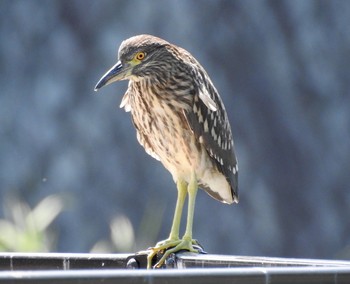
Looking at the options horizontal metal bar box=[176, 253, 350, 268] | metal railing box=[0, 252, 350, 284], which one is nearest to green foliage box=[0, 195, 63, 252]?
horizontal metal bar box=[176, 253, 350, 268]

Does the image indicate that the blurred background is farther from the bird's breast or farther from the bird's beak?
the bird's beak

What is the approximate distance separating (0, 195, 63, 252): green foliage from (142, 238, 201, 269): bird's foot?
87cm

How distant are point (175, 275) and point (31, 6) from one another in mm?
5007

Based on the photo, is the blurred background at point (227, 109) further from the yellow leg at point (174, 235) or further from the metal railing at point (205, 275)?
the metal railing at point (205, 275)

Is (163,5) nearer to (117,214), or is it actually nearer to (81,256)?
(117,214)

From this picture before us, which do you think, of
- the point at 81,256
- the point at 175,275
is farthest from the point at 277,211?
the point at 175,275

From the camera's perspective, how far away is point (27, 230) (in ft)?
16.7

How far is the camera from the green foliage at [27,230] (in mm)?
4980

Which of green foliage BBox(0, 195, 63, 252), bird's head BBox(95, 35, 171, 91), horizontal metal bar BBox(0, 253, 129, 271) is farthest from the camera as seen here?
green foliage BBox(0, 195, 63, 252)

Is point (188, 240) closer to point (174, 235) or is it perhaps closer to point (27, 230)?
point (174, 235)

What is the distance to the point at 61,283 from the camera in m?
1.87

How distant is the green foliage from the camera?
196 inches

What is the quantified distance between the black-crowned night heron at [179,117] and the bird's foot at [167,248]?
246mm

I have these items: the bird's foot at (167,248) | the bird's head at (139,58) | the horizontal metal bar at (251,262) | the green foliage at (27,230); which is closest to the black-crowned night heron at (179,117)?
the bird's head at (139,58)
